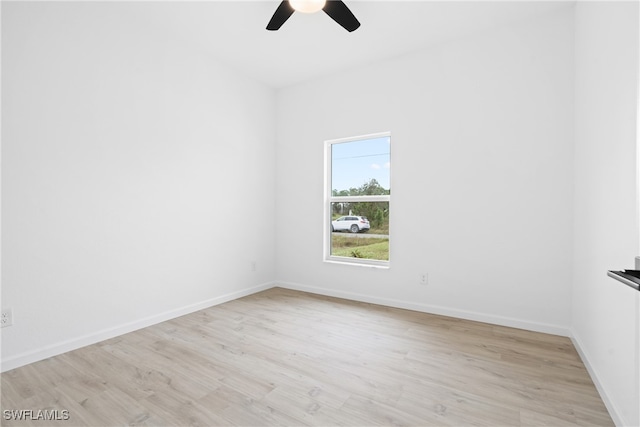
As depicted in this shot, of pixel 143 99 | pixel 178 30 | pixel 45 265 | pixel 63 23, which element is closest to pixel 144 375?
pixel 45 265

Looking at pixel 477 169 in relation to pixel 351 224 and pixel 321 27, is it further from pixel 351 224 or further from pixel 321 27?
pixel 321 27

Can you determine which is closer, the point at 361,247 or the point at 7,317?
the point at 7,317

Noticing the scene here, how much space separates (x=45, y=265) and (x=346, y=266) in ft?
9.09

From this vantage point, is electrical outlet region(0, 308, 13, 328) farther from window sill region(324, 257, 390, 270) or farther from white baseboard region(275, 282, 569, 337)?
window sill region(324, 257, 390, 270)

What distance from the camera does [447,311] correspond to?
3.13 meters

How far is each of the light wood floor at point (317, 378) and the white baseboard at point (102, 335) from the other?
0.20ft

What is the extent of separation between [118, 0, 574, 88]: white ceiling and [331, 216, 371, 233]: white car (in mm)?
1800

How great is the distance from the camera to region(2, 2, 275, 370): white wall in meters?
2.14

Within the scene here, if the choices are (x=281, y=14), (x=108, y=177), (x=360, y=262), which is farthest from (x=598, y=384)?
(x=108, y=177)

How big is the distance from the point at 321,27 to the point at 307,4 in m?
0.73

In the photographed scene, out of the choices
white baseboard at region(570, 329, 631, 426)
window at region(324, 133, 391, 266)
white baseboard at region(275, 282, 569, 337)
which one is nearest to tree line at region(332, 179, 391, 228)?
window at region(324, 133, 391, 266)

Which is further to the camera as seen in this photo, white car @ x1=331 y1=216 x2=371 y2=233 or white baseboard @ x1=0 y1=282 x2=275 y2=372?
white car @ x1=331 y1=216 x2=371 y2=233

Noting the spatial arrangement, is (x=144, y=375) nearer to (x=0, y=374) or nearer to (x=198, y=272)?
(x=0, y=374)

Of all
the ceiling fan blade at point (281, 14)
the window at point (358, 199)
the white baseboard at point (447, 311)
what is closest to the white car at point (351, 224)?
the window at point (358, 199)
